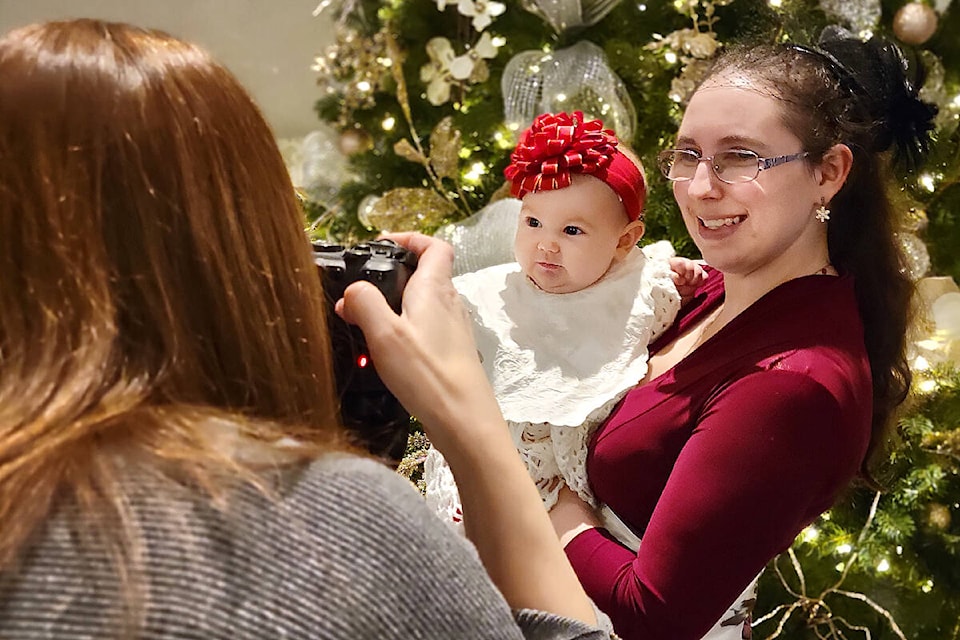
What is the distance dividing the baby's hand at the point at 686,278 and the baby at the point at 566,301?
3 cm

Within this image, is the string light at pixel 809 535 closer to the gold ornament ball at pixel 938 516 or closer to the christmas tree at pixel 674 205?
the christmas tree at pixel 674 205

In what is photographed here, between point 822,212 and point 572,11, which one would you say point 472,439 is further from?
point 572,11

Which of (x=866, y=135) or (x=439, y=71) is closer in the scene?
(x=866, y=135)

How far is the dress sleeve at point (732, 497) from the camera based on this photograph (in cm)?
94

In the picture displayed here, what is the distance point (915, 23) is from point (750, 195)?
101 cm

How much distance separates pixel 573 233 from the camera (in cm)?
122

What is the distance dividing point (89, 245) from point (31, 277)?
0.04 m

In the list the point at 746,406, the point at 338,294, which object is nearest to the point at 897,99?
the point at 746,406

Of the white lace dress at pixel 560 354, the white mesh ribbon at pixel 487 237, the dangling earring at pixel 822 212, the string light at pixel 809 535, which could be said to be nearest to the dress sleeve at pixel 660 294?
the white lace dress at pixel 560 354

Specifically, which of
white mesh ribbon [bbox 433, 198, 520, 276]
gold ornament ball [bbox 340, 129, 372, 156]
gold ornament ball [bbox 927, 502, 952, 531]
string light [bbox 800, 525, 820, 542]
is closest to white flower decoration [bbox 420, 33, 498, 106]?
gold ornament ball [bbox 340, 129, 372, 156]

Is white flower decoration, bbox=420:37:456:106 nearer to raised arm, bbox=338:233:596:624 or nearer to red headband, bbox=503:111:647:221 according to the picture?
red headband, bbox=503:111:647:221

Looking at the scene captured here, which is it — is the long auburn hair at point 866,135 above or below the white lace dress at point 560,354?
above

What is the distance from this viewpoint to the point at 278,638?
1.70 feet

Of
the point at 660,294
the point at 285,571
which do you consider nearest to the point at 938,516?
the point at 660,294
